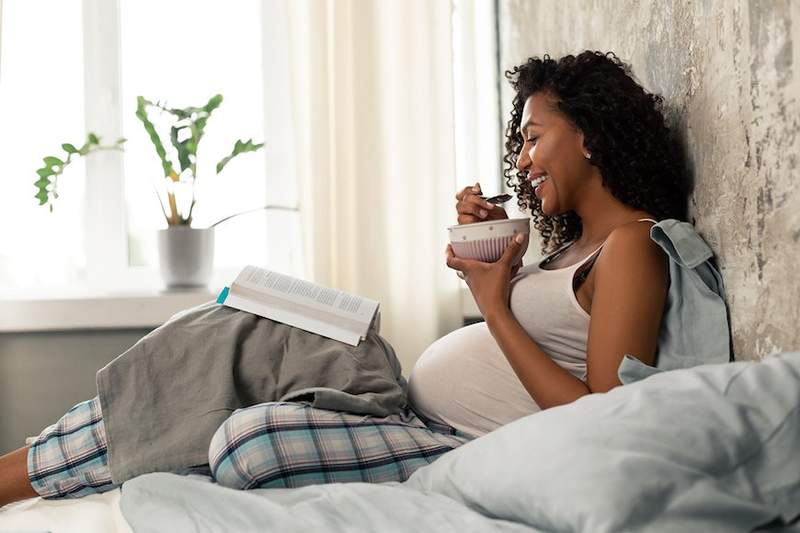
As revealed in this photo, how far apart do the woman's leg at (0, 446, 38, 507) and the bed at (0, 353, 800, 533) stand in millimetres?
568

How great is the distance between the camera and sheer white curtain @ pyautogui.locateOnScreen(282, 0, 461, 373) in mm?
2650

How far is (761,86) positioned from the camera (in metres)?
1.10

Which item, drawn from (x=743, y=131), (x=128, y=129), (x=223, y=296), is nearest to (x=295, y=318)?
(x=223, y=296)

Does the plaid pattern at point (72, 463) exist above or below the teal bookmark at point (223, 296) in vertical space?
below

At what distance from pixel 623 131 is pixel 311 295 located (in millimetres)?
643

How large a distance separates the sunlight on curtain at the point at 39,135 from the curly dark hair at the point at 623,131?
1.72 m

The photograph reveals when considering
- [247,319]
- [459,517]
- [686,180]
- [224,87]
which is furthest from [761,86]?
[224,87]

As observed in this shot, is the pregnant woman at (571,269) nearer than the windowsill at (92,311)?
Yes

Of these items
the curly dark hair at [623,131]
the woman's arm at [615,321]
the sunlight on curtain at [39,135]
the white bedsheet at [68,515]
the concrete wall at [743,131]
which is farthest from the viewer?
the sunlight on curtain at [39,135]

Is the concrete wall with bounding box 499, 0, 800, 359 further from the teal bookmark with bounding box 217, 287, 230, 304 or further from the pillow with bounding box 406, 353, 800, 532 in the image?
the teal bookmark with bounding box 217, 287, 230, 304

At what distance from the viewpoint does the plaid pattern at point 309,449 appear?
126cm

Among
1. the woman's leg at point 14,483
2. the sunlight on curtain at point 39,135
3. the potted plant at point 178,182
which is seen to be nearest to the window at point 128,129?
the sunlight on curtain at point 39,135

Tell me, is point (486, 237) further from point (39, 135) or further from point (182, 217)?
point (39, 135)

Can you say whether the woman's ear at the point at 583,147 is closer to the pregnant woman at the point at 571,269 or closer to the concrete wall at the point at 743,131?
the pregnant woman at the point at 571,269
